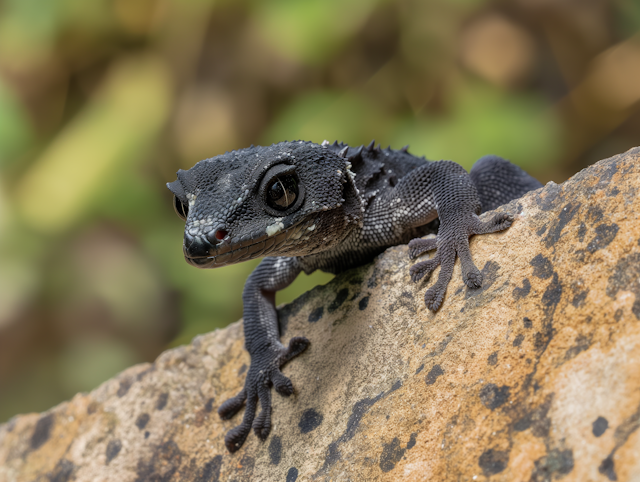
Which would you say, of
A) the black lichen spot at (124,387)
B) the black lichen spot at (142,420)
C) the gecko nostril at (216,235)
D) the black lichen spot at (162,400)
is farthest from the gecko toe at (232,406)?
the gecko nostril at (216,235)

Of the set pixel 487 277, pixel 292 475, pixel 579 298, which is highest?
pixel 487 277

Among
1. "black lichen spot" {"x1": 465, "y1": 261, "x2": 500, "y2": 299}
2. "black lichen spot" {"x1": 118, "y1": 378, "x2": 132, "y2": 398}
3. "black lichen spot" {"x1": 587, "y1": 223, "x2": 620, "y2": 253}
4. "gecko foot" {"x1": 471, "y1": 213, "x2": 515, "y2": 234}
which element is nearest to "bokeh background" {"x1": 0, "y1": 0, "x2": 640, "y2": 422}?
"black lichen spot" {"x1": 118, "y1": 378, "x2": 132, "y2": 398}

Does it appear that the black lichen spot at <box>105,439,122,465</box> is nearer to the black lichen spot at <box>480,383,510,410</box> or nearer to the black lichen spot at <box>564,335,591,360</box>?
the black lichen spot at <box>480,383,510,410</box>

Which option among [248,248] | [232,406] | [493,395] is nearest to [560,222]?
[493,395]

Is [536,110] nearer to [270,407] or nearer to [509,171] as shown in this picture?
[509,171]

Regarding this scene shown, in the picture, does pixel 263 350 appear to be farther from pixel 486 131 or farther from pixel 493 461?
pixel 486 131

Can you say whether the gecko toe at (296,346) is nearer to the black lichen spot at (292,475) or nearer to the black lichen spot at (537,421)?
the black lichen spot at (292,475)

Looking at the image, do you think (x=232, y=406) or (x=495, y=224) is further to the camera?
(x=232, y=406)
